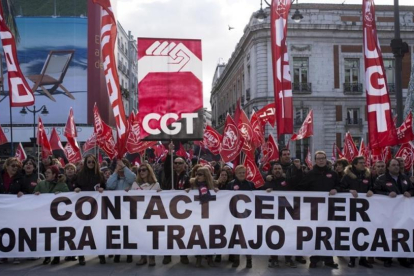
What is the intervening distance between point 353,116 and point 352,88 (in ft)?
6.67

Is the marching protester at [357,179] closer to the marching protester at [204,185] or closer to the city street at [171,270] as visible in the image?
the city street at [171,270]

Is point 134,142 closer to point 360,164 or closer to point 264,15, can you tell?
point 264,15

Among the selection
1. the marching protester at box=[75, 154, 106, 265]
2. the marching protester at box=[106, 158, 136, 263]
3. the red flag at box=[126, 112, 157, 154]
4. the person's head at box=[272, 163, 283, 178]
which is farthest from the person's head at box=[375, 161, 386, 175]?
the red flag at box=[126, 112, 157, 154]

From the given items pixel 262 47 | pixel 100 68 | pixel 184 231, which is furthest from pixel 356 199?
pixel 100 68

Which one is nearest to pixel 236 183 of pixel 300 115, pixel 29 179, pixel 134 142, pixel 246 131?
pixel 29 179

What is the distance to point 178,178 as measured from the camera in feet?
27.6

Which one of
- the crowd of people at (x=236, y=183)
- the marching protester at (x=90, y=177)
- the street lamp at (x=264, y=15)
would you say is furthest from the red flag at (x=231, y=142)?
the street lamp at (x=264, y=15)

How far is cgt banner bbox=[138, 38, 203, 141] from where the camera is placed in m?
7.61

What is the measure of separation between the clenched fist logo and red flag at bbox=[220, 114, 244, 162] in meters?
4.99

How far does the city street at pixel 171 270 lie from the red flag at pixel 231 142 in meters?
5.19

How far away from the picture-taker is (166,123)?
7.61 metres

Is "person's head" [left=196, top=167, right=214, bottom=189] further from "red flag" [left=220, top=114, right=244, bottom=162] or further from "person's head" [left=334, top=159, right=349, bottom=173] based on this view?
"red flag" [left=220, top=114, right=244, bottom=162]

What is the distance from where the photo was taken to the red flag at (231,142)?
41.1ft

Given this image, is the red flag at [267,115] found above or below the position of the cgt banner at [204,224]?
above
